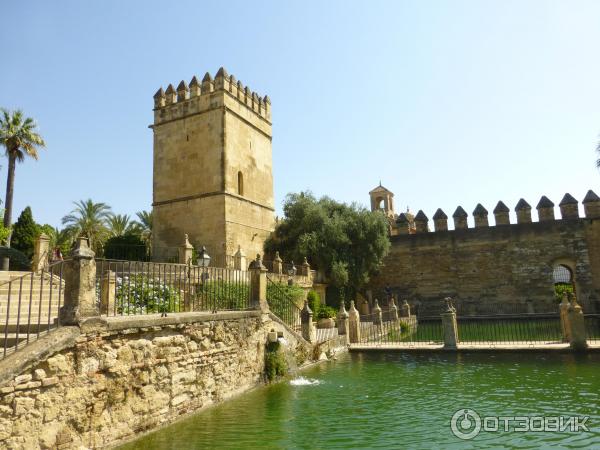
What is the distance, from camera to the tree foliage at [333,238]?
23062 mm

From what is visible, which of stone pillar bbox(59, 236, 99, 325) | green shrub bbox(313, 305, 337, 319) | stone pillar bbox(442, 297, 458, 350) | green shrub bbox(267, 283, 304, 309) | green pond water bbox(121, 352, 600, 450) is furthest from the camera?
green shrub bbox(313, 305, 337, 319)

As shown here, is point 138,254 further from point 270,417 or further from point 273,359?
point 270,417

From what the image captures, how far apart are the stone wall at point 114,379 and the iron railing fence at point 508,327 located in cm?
1038

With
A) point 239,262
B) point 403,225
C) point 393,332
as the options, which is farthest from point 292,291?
point 403,225

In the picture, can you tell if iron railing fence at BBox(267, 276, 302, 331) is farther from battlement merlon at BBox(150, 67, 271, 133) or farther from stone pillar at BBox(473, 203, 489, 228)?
stone pillar at BBox(473, 203, 489, 228)

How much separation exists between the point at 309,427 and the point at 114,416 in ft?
8.92

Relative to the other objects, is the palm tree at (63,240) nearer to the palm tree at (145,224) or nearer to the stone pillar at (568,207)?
the palm tree at (145,224)

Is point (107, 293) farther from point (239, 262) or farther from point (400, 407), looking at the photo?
point (239, 262)

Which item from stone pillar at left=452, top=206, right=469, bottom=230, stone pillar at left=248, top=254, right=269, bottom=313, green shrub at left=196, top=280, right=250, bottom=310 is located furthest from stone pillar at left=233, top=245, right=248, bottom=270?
stone pillar at left=452, top=206, right=469, bottom=230

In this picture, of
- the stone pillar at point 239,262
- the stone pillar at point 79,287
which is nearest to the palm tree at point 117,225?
the stone pillar at point 239,262

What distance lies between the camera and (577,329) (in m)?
11.7

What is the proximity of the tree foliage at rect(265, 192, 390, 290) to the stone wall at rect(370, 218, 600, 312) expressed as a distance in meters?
2.76

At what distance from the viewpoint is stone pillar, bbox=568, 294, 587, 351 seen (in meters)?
11.6

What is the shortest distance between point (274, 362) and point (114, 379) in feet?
15.1
